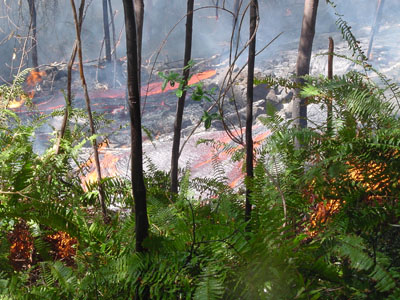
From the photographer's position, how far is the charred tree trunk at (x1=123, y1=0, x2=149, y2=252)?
0.95 metres

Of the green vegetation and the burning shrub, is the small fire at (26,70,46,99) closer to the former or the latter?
the burning shrub

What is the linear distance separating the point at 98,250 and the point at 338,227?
84 cm

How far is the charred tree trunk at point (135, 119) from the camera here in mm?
953

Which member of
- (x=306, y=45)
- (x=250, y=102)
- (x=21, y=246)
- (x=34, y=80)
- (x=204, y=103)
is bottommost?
(x=204, y=103)

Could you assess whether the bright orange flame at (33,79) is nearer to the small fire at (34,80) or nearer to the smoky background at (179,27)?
the small fire at (34,80)

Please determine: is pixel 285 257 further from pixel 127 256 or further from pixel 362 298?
pixel 127 256

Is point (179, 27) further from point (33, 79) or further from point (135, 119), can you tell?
point (135, 119)

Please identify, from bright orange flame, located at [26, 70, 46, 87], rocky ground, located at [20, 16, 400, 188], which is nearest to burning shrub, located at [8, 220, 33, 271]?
rocky ground, located at [20, 16, 400, 188]

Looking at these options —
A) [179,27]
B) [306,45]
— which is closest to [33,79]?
[306,45]

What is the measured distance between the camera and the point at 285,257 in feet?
2.84

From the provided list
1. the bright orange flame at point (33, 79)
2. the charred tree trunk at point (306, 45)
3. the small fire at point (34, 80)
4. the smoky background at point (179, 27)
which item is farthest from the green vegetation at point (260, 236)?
the smoky background at point (179, 27)

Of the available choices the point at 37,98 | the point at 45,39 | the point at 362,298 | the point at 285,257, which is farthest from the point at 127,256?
the point at 45,39

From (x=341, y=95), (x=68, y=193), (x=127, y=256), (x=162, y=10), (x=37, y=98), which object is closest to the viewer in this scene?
(x=127, y=256)

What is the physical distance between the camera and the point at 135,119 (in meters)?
0.97
